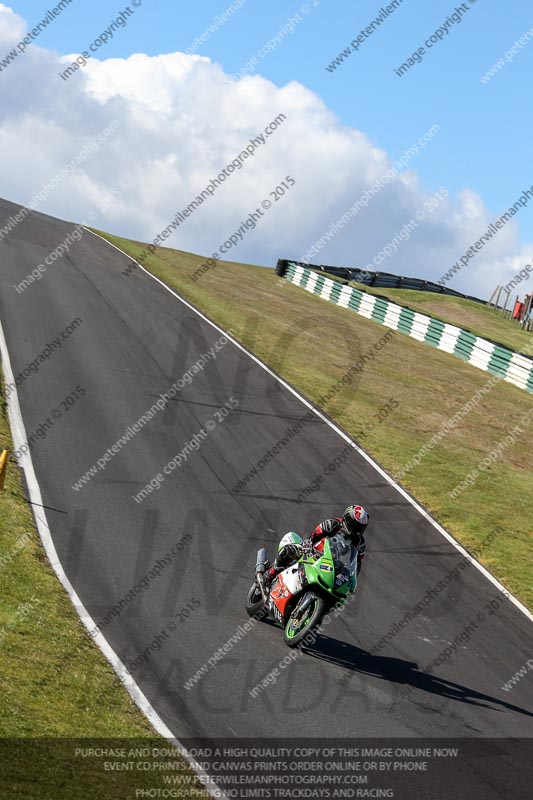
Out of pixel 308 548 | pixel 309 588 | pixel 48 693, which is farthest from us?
pixel 308 548

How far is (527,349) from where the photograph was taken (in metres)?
46.8

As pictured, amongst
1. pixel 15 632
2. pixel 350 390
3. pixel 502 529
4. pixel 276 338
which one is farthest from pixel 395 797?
pixel 276 338

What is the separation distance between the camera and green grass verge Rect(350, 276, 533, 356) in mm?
50100

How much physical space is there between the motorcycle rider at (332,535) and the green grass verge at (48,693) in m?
2.73

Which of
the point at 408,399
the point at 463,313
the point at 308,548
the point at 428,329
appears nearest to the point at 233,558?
the point at 308,548

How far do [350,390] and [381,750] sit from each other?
19441 millimetres

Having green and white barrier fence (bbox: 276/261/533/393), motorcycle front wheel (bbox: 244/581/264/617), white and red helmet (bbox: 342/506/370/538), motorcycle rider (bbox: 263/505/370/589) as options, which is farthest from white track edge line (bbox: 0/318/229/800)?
green and white barrier fence (bbox: 276/261/533/393)

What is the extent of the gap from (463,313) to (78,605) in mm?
47406

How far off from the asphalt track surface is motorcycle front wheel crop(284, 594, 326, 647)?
0.25m

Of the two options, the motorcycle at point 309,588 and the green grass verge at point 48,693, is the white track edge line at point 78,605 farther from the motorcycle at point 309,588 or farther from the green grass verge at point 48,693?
the motorcycle at point 309,588

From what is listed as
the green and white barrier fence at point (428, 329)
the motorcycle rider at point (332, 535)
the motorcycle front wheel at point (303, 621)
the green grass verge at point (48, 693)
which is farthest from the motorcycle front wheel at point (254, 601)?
the green and white barrier fence at point (428, 329)

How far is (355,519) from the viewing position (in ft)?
37.3

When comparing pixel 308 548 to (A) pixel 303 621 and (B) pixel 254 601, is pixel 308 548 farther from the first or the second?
(B) pixel 254 601

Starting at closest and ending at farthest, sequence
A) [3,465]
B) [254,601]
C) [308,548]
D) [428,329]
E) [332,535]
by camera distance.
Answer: [332,535], [308,548], [254,601], [3,465], [428,329]
